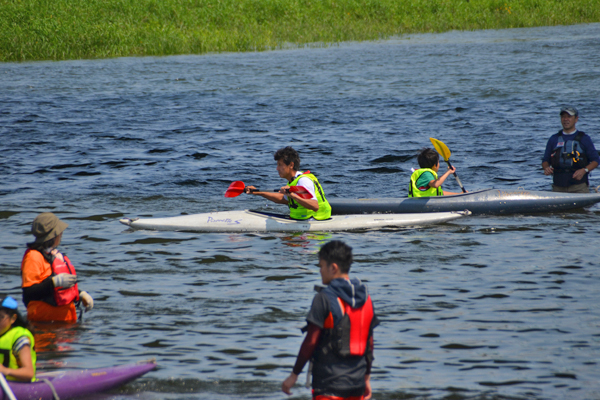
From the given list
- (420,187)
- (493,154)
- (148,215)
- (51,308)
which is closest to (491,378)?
(51,308)

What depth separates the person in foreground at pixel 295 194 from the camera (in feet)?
26.6

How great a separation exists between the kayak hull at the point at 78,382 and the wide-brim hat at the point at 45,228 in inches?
40.2

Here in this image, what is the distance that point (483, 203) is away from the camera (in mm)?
9469

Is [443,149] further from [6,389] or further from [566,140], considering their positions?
[6,389]

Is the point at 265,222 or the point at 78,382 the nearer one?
the point at 78,382

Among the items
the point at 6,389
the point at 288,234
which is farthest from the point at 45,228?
the point at 288,234

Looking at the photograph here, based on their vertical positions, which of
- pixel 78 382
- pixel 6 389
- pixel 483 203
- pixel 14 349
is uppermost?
pixel 483 203

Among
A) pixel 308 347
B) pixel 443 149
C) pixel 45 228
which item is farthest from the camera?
pixel 443 149

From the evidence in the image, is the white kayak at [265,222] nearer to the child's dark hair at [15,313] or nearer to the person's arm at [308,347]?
the child's dark hair at [15,313]

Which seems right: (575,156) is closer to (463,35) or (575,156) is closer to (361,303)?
(361,303)

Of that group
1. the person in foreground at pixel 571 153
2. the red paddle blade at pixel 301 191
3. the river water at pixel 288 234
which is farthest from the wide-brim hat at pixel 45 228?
the person in foreground at pixel 571 153

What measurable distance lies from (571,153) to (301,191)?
3509 mm

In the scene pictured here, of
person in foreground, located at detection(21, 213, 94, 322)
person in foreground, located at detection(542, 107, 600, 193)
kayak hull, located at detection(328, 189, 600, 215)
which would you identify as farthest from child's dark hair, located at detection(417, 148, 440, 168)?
person in foreground, located at detection(21, 213, 94, 322)

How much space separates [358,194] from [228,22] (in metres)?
22.0
